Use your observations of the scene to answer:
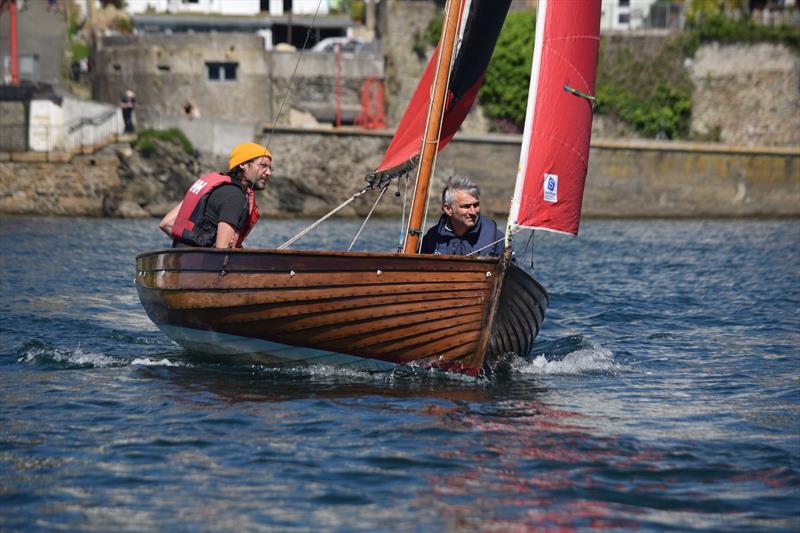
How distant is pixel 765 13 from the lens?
49094mm

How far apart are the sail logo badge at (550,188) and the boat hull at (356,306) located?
0.67 m

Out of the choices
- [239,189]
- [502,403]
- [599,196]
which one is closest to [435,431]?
[502,403]

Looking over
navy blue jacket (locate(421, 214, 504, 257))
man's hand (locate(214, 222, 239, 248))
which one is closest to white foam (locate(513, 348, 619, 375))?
navy blue jacket (locate(421, 214, 504, 257))

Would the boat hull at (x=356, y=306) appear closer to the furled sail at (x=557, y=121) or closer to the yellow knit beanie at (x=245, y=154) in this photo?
the furled sail at (x=557, y=121)

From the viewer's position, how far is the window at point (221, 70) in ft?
162

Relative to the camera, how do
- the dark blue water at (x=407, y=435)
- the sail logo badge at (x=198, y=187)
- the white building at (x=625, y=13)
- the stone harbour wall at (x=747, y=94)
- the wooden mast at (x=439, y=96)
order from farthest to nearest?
the white building at (x=625, y=13)
the stone harbour wall at (x=747, y=94)
the wooden mast at (x=439, y=96)
the sail logo badge at (x=198, y=187)
the dark blue water at (x=407, y=435)

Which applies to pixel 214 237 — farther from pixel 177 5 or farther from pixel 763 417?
pixel 177 5

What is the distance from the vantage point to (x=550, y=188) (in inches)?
405

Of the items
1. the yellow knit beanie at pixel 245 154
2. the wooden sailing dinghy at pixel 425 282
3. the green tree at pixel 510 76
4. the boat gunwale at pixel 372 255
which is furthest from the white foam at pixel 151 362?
the green tree at pixel 510 76

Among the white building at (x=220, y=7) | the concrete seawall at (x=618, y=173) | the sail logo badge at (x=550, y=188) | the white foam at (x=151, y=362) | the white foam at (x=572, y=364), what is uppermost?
the white building at (x=220, y=7)

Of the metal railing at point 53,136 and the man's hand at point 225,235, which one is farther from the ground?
the man's hand at point 225,235

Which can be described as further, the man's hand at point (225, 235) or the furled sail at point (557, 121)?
the man's hand at point (225, 235)

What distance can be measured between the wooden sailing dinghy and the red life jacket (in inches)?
10.8

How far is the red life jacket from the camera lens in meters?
11.2
